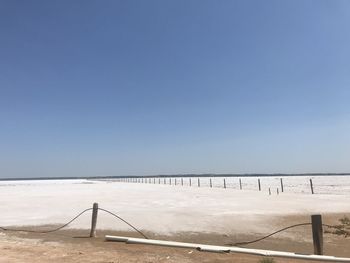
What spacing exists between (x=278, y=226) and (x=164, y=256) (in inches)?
300

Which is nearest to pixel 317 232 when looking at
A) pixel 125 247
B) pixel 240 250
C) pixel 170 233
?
pixel 240 250

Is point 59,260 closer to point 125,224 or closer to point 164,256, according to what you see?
point 164,256

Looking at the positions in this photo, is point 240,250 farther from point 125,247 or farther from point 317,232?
point 125,247

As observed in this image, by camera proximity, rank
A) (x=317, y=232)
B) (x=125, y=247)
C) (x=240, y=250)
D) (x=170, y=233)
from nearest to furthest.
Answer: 1. (x=317, y=232)
2. (x=240, y=250)
3. (x=125, y=247)
4. (x=170, y=233)

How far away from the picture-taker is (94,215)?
46.6 feet

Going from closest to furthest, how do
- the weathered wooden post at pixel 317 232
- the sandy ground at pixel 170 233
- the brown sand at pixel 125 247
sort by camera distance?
the brown sand at pixel 125 247
the sandy ground at pixel 170 233
the weathered wooden post at pixel 317 232

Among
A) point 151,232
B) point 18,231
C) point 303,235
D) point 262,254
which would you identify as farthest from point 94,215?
point 303,235

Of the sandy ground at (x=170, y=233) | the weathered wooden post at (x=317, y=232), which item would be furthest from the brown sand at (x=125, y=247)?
the weathered wooden post at (x=317, y=232)

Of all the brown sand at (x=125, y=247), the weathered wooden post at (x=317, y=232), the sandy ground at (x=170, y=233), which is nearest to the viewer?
the brown sand at (x=125, y=247)

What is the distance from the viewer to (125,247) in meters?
12.0

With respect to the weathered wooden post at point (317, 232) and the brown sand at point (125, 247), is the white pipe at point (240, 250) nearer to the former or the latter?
the brown sand at point (125, 247)

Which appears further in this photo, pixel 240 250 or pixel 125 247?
pixel 125 247

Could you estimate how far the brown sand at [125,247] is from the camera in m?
10.4

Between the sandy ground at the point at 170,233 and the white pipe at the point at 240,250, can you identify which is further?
the sandy ground at the point at 170,233
